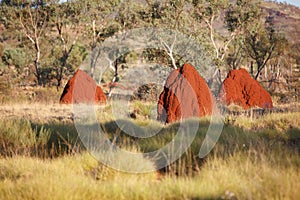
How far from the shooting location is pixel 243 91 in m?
14.8

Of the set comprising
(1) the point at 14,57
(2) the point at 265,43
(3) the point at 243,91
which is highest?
(2) the point at 265,43

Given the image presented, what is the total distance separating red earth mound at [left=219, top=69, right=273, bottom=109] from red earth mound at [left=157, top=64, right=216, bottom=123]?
13.9 feet

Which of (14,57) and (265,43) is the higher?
(265,43)

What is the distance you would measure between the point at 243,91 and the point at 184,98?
5580 millimetres

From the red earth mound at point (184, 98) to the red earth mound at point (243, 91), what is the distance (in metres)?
4.24

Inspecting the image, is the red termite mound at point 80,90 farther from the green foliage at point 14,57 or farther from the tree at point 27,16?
the green foliage at point 14,57

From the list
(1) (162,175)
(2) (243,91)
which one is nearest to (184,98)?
(1) (162,175)

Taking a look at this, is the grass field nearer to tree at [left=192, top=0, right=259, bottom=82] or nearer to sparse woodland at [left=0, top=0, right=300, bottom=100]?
sparse woodland at [left=0, top=0, right=300, bottom=100]

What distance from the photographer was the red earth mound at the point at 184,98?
387 inches

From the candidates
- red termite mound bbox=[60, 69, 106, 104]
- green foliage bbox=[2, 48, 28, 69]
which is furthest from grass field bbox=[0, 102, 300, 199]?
green foliage bbox=[2, 48, 28, 69]

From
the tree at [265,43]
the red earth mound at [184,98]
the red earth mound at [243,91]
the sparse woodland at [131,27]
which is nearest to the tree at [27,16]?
the sparse woodland at [131,27]

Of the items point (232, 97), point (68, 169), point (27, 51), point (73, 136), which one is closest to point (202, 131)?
point (73, 136)

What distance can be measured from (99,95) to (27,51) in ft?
83.7

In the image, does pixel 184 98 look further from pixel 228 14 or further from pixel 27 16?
pixel 27 16
